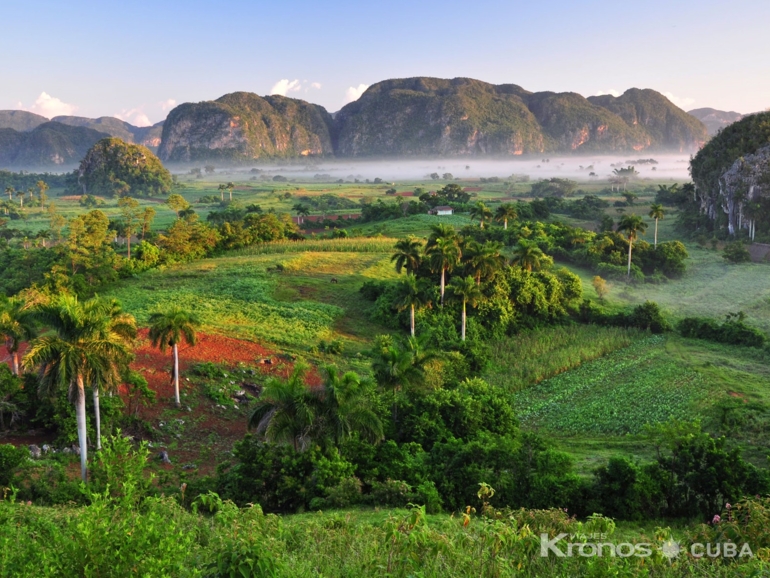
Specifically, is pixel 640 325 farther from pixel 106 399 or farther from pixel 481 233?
pixel 106 399

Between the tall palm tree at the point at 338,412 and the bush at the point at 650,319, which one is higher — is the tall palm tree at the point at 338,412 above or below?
above

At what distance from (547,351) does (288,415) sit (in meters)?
21.9

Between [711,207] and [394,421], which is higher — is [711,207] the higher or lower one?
the higher one

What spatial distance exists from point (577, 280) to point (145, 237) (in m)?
42.2

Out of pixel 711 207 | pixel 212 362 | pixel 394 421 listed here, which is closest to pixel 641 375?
pixel 394 421

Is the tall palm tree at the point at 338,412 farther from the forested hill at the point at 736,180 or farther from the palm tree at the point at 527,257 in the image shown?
the forested hill at the point at 736,180

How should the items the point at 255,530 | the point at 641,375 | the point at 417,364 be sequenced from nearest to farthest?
the point at 255,530
the point at 417,364
the point at 641,375

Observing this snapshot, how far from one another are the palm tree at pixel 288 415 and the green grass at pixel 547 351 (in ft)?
49.6

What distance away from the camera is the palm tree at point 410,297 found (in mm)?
33031

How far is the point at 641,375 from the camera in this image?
30.7 m

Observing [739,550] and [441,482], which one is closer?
[739,550]

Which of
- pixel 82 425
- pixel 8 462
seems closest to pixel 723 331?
pixel 82 425

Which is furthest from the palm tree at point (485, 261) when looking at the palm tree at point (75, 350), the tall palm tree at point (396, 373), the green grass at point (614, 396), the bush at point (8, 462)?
the bush at point (8, 462)

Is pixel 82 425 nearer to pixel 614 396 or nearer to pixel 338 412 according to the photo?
pixel 338 412
